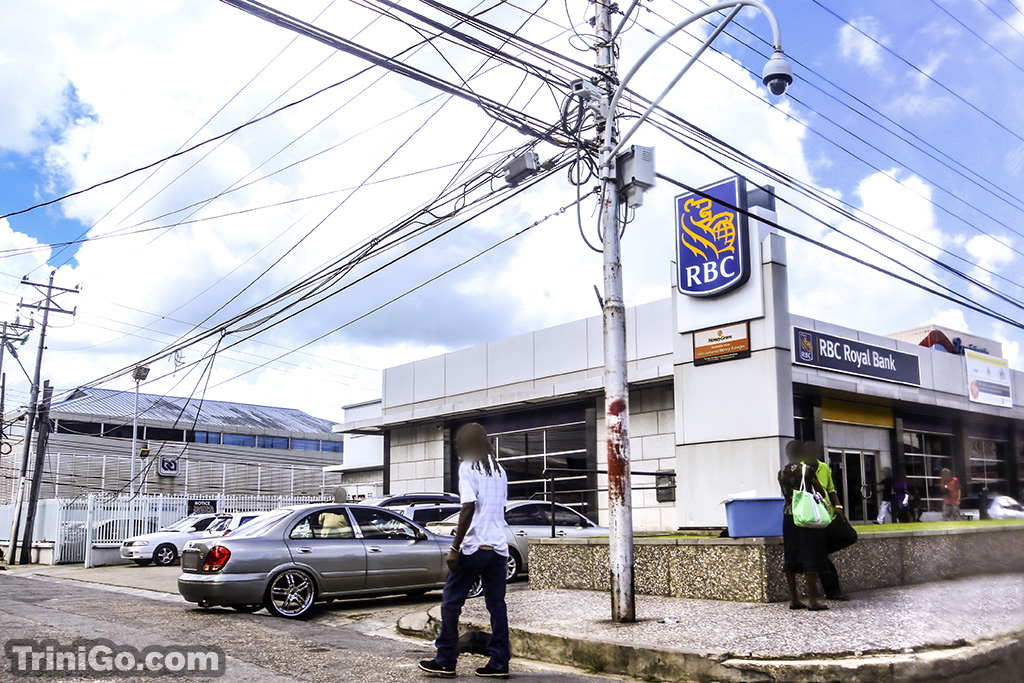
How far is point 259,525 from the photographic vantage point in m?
10.8

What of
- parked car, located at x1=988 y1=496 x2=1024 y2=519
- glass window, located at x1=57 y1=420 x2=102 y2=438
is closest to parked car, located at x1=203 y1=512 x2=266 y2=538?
parked car, located at x1=988 y1=496 x2=1024 y2=519

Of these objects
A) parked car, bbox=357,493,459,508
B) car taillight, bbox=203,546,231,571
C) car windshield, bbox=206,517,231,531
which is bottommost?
car windshield, bbox=206,517,231,531

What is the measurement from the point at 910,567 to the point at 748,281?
650 centimetres

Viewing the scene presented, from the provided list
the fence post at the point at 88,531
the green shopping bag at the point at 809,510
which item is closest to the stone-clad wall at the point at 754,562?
the green shopping bag at the point at 809,510

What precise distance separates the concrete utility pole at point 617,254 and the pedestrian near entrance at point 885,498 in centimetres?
1469

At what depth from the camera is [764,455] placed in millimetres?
15031

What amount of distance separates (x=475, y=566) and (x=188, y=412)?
49196 mm

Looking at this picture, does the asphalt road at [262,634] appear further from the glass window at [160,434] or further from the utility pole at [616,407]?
the glass window at [160,434]

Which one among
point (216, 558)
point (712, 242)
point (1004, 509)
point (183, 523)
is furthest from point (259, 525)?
point (183, 523)

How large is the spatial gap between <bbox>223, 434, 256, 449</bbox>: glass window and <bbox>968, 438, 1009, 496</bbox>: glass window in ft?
136

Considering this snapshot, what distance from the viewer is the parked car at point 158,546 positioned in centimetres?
2259

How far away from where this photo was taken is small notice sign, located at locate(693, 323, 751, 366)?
1576 centimetres

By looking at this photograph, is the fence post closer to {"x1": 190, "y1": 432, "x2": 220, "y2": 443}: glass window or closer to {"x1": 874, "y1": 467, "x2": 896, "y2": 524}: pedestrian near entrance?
{"x1": 874, "y1": 467, "x2": 896, "y2": 524}: pedestrian near entrance

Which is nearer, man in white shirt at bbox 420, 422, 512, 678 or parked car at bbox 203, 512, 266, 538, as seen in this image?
man in white shirt at bbox 420, 422, 512, 678
